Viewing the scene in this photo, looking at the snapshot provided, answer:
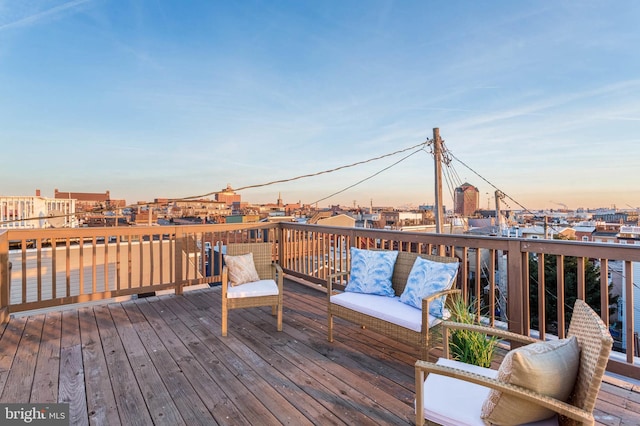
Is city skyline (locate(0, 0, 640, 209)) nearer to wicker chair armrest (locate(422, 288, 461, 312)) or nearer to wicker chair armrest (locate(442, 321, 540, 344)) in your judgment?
wicker chair armrest (locate(422, 288, 461, 312))

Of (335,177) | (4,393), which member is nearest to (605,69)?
(335,177)

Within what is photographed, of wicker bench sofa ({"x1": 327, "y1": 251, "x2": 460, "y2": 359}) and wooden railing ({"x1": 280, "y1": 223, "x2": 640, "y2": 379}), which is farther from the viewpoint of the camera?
wicker bench sofa ({"x1": 327, "y1": 251, "x2": 460, "y2": 359})

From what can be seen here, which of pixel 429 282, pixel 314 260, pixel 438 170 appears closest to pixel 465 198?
pixel 438 170

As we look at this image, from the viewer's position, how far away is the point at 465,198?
414 inches

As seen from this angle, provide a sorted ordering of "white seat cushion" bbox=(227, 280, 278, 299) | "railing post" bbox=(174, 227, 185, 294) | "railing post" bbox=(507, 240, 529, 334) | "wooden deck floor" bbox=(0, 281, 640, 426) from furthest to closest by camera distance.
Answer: "railing post" bbox=(174, 227, 185, 294)
"white seat cushion" bbox=(227, 280, 278, 299)
"railing post" bbox=(507, 240, 529, 334)
"wooden deck floor" bbox=(0, 281, 640, 426)

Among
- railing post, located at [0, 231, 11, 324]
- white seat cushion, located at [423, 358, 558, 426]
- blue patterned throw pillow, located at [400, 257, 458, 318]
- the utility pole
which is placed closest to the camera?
white seat cushion, located at [423, 358, 558, 426]

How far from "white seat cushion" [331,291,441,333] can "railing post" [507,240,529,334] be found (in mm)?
846

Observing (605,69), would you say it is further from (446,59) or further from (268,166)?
(268,166)

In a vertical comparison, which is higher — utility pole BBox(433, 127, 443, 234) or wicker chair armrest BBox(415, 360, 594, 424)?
utility pole BBox(433, 127, 443, 234)

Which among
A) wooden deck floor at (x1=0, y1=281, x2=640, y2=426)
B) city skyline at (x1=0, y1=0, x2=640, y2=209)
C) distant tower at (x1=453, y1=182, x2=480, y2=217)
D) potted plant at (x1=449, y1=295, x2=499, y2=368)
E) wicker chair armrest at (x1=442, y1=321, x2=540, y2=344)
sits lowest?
wooden deck floor at (x1=0, y1=281, x2=640, y2=426)

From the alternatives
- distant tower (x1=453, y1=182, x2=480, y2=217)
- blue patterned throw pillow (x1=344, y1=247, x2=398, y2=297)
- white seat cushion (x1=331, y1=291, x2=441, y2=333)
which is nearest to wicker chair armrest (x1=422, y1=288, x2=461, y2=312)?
white seat cushion (x1=331, y1=291, x2=441, y2=333)

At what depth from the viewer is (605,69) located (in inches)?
232

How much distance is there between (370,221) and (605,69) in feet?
37.9

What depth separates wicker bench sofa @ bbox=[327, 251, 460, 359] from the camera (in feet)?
7.61
